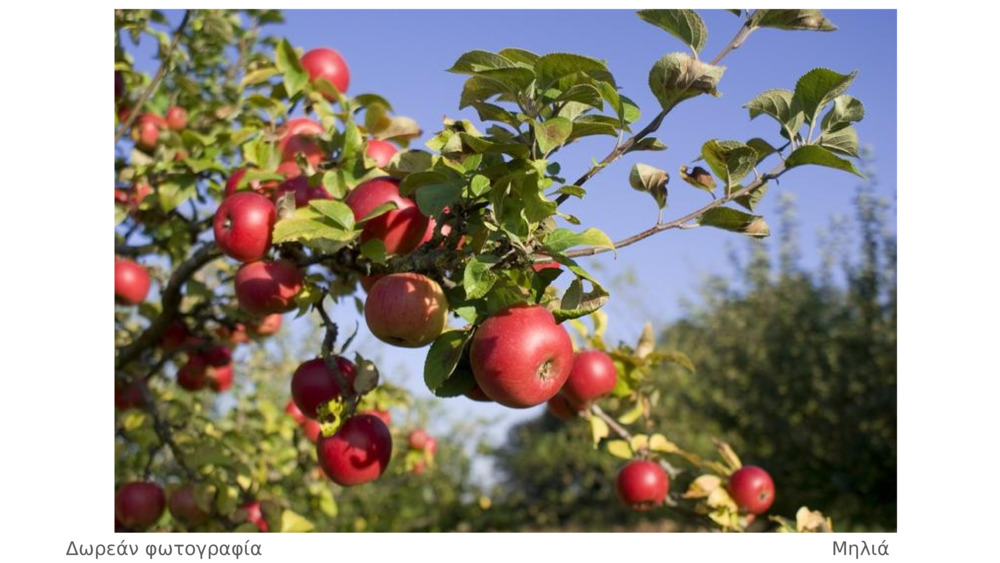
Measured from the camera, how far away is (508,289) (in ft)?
3.94

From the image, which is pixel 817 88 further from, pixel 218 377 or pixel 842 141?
pixel 218 377

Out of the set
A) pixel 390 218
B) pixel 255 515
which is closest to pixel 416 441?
pixel 255 515

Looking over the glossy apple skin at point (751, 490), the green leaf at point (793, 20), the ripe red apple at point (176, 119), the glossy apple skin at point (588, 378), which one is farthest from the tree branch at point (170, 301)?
the glossy apple skin at point (751, 490)

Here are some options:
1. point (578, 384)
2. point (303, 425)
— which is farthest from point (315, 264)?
point (303, 425)

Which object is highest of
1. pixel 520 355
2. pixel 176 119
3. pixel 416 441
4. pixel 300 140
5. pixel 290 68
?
pixel 176 119

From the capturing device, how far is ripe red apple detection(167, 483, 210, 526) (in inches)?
83.3

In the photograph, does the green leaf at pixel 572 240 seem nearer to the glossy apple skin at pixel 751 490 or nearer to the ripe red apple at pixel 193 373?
the glossy apple skin at pixel 751 490

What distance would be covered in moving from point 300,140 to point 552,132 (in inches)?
36.0

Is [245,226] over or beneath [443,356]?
over

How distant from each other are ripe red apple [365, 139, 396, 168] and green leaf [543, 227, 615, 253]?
0.64 m

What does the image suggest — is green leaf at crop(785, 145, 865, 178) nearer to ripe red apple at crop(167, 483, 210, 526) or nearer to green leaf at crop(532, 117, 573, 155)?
green leaf at crop(532, 117, 573, 155)

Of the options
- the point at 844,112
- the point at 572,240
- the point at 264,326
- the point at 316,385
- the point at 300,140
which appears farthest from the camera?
the point at 264,326

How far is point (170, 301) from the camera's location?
7.02 feet
